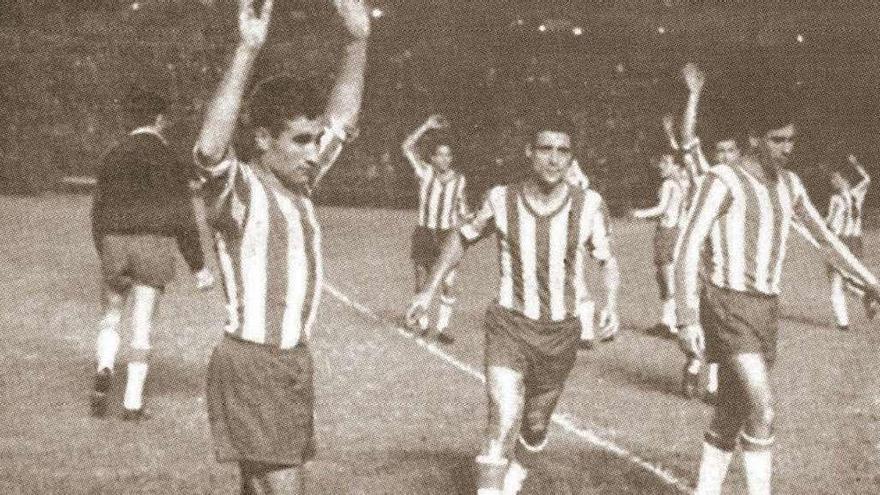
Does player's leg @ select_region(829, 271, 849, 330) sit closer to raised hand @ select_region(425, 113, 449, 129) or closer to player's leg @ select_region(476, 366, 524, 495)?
raised hand @ select_region(425, 113, 449, 129)

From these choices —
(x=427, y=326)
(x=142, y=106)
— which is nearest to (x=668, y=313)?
(x=427, y=326)

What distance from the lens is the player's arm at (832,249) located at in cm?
784

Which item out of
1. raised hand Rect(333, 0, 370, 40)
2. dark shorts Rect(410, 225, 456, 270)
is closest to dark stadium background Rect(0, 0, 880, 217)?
dark shorts Rect(410, 225, 456, 270)

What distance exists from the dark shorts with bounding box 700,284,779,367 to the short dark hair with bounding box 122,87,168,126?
4.77m

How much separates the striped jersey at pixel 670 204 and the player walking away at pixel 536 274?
8895 mm

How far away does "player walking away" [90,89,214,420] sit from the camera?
1087cm

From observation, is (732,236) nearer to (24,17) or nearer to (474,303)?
(474,303)

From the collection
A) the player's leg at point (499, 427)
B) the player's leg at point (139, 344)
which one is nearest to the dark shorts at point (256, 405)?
the player's leg at point (499, 427)

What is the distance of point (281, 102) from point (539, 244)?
2.56 meters

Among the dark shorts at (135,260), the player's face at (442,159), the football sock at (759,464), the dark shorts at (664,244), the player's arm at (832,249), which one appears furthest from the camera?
the dark shorts at (664,244)

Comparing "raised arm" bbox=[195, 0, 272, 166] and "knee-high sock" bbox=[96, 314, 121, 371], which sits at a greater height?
"raised arm" bbox=[195, 0, 272, 166]

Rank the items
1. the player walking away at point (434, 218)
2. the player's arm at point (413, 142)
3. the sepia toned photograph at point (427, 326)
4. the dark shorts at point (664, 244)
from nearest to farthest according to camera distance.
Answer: the sepia toned photograph at point (427, 326)
the player walking away at point (434, 218)
the player's arm at point (413, 142)
the dark shorts at point (664, 244)

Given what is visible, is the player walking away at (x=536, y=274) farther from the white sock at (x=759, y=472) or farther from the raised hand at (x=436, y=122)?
the raised hand at (x=436, y=122)

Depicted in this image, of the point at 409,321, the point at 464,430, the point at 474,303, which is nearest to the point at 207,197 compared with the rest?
the point at 409,321
